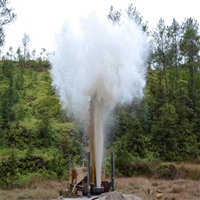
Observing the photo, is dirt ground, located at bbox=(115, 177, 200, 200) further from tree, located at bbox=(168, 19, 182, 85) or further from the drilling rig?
tree, located at bbox=(168, 19, 182, 85)

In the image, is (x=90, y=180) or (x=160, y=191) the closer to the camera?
(x=90, y=180)

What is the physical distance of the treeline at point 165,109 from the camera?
21.9m

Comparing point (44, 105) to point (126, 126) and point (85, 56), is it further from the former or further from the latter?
point (85, 56)

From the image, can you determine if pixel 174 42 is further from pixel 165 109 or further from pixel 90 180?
pixel 90 180

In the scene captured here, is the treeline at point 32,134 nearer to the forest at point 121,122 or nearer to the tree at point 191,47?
the forest at point 121,122

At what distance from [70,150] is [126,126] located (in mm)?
5009

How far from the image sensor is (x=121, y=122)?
2345 cm

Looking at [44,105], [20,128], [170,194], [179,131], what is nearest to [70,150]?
[20,128]

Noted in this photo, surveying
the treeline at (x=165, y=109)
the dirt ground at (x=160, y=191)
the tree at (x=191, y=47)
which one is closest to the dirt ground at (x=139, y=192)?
the dirt ground at (x=160, y=191)

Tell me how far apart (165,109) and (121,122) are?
13.2 ft

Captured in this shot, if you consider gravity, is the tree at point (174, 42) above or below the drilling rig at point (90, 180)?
above

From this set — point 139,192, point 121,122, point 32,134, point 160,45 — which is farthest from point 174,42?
point 139,192

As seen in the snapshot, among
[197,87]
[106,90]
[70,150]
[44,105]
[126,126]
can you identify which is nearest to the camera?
[106,90]

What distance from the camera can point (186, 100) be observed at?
26.5 m
